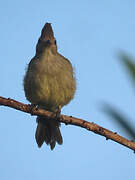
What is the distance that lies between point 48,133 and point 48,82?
981 mm

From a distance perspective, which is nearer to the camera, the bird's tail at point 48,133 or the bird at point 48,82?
the bird at point 48,82

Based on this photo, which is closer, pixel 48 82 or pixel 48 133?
pixel 48 82

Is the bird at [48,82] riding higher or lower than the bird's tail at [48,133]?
higher

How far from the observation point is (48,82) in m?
4.97

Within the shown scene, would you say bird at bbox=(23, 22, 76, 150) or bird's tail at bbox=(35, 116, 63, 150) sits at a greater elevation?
bird at bbox=(23, 22, 76, 150)

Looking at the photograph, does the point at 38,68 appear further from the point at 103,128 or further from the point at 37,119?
the point at 103,128

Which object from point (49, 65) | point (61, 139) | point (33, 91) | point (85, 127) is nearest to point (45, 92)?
point (33, 91)

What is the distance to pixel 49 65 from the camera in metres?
5.23

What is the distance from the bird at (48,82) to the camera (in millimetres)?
5008

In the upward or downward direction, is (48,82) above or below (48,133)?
above

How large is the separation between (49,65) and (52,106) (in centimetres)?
72

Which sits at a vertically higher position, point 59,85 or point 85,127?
point 59,85

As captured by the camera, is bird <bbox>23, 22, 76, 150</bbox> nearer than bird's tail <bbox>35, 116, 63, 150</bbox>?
Yes

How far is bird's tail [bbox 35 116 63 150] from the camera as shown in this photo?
5156 mm
